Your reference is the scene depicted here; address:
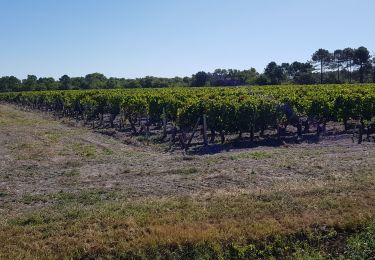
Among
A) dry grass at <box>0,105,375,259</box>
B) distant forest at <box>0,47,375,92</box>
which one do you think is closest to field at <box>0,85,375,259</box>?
dry grass at <box>0,105,375,259</box>

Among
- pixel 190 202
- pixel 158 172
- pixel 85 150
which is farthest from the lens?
pixel 85 150

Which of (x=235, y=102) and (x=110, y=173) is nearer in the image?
(x=110, y=173)

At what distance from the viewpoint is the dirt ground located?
10.3 metres

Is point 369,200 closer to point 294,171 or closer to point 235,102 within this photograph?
point 294,171

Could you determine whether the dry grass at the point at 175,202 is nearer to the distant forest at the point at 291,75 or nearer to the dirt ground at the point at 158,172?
the dirt ground at the point at 158,172

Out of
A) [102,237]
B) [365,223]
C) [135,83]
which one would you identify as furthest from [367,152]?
[135,83]

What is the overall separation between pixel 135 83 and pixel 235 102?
7761cm

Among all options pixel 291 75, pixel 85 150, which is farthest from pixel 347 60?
pixel 85 150

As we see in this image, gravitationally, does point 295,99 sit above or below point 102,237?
above

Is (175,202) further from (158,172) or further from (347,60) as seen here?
(347,60)

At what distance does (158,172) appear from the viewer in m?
→ 12.5

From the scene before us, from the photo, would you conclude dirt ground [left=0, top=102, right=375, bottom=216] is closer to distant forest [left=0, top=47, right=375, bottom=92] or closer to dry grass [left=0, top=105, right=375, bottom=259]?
dry grass [left=0, top=105, right=375, bottom=259]

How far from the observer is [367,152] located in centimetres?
1494

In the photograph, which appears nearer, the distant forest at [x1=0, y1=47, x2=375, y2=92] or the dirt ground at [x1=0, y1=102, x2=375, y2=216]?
the dirt ground at [x1=0, y1=102, x2=375, y2=216]
